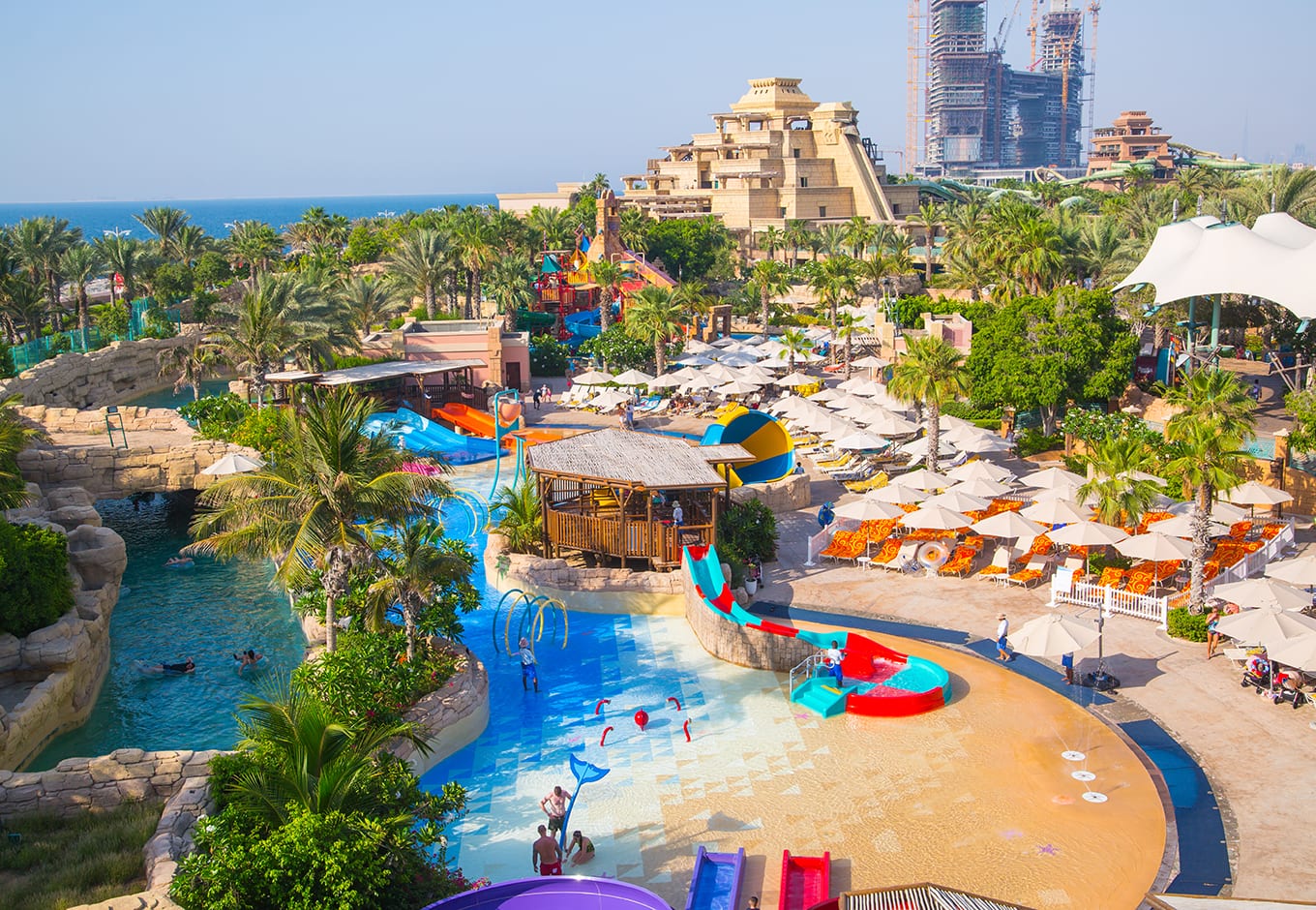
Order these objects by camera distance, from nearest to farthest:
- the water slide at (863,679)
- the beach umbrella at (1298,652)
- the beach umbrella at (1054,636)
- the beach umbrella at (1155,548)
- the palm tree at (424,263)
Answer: the beach umbrella at (1298,652) < the water slide at (863,679) < the beach umbrella at (1054,636) < the beach umbrella at (1155,548) < the palm tree at (424,263)

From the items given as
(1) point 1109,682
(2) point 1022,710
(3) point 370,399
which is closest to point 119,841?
(3) point 370,399

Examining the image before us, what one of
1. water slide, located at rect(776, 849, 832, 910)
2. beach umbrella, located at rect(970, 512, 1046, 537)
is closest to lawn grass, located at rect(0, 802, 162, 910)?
water slide, located at rect(776, 849, 832, 910)

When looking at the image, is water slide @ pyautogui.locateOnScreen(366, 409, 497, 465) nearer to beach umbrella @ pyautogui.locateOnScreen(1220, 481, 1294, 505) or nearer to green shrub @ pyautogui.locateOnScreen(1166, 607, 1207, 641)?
beach umbrella @ pyautogui.locateOnScreen(1220, 481, 1294, 505)

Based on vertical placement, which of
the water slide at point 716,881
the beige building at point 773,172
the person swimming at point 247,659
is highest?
the beige building at point 773,172

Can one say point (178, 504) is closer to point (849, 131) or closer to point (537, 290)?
point (537, 290)

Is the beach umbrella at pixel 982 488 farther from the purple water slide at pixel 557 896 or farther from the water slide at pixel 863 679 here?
the purple water slide at pixel 557 896

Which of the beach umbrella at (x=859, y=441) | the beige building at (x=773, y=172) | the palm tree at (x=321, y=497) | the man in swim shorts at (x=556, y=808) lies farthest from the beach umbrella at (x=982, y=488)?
the beige building at (x=773, y=172)

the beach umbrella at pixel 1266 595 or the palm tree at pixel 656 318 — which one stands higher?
the palm tree at pixel 656 318
